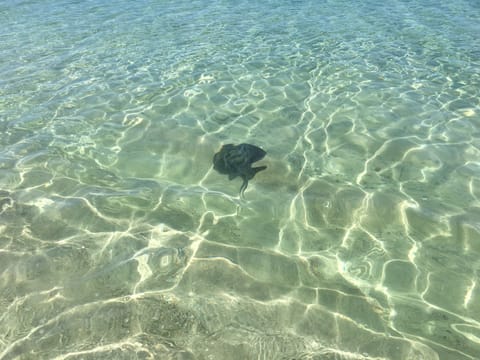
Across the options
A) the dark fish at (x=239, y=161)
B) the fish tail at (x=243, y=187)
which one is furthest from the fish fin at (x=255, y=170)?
the fish tail at (x=243, y=187)

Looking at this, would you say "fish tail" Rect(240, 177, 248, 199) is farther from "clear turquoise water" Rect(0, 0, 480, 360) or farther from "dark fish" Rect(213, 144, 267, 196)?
"clear turquoise water" Rect(0, 0, 480, 360)

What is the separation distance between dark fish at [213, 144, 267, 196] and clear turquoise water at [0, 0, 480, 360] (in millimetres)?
168

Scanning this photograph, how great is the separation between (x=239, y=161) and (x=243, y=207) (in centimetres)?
103

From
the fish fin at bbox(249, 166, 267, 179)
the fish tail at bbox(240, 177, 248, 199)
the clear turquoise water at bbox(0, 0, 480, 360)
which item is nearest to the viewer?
the clear turquoise water at bbox(0, 0, 480, 360)

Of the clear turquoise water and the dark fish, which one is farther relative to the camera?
the dark fish

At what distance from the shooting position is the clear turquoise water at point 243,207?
3.80 meters

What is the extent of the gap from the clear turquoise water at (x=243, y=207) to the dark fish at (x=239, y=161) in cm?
17

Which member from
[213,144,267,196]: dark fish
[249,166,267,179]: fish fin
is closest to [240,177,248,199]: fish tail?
[213,144,267,196]: dark fish

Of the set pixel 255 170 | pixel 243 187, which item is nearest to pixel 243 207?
pixel 243 187

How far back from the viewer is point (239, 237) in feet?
16.3

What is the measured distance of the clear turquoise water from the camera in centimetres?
380

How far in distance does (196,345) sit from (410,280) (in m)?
2.69

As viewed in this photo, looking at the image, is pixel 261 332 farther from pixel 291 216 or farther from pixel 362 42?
pixel 362 42

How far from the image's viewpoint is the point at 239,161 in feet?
20.3
